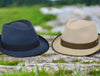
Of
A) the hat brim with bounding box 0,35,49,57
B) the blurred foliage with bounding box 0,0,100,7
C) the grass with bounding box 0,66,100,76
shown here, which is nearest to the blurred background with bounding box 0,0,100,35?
the blurred foliage with bounding box 0,0,100,7

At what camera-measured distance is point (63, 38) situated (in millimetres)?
3170

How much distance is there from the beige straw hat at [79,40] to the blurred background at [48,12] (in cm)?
703

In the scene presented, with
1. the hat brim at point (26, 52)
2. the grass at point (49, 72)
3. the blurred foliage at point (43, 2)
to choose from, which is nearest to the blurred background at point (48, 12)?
the blurred foliage at point (43, 2)

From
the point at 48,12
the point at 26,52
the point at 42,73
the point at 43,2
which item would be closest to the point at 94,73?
the point at 42,73

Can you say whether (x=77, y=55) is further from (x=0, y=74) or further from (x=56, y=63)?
(x=0, y=74)

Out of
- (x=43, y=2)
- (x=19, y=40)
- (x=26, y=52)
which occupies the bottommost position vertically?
(x=43, y=2)

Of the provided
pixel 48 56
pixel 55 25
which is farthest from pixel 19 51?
pixel 55 25

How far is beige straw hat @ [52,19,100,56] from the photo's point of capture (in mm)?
3062

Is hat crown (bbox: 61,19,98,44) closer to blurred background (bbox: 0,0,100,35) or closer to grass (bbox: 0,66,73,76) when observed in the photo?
grass (bbox: 0,66,73,76)

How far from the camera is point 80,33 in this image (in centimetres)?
306

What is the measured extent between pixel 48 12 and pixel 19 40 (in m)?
15.9

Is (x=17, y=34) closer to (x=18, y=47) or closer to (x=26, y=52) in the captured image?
(x=18, y=47)

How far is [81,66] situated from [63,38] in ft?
1.90

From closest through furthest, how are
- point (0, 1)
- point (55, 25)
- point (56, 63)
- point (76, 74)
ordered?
point (76, 74) < point (56, 63) < point (55, 25) < point (0, 1)
